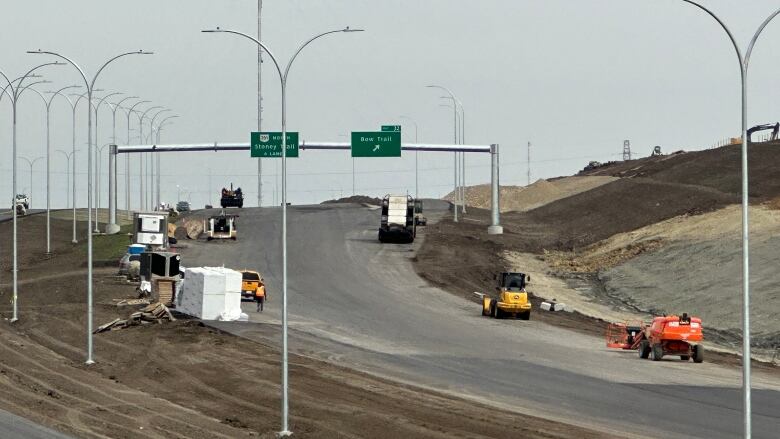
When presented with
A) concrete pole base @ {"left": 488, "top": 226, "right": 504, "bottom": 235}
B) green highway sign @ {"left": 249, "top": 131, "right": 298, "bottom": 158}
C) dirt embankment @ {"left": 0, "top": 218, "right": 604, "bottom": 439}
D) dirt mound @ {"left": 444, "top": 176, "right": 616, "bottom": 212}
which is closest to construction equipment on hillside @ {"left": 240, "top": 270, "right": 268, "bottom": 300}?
dirt embankment @ {"left": 0, "top": 218, "right": 604, "bottom": 439}

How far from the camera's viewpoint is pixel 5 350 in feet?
162

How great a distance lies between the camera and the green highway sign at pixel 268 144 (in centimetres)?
3130

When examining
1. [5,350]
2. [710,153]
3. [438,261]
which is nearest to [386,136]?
[438,261]

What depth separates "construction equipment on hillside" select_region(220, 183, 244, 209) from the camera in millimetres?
130050

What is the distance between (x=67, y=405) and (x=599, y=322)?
3473 centimetres

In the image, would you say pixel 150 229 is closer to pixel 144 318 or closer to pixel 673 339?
pixel 144 318

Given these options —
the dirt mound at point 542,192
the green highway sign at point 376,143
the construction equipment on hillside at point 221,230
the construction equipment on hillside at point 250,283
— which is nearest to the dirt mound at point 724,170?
the dirt mound at point 542,192

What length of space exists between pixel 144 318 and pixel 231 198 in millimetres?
74333

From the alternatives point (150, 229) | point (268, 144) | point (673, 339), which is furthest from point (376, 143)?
point (268, 144)

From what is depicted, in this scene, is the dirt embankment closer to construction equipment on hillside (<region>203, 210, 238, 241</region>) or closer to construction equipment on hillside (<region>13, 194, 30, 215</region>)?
construction equipment on hillside (<region>203, 210, 238, 241</region>)

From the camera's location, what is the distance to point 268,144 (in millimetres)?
31766

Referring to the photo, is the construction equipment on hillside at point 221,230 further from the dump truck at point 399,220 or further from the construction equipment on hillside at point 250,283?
the construction equipment on hillside at point 250,283

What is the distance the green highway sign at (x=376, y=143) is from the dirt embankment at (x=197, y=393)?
29.1 m

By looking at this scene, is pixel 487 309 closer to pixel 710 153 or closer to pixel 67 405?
pixel 67 405
